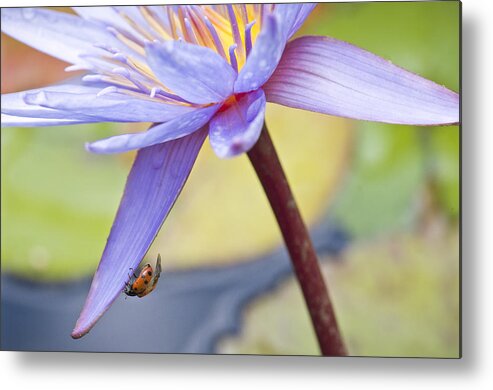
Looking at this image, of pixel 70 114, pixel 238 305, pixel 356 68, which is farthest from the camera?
pixel 238 305

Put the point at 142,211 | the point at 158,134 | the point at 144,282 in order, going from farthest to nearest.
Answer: the point at 144,282, the point at 142,211, the point at 158,134

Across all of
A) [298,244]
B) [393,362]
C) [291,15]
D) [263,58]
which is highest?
[291,15]

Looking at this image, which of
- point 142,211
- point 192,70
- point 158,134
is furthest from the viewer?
point 142,211

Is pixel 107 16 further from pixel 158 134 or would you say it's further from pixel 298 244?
pixel 298 244

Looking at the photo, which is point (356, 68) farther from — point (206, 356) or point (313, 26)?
point (206, 356)

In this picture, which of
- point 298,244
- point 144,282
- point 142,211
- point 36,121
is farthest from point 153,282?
point 36,121

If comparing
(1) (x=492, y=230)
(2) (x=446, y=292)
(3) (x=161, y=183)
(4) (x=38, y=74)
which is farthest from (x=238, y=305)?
(4) (x=38, y=74)

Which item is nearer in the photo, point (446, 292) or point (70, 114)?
point (70, 114)
